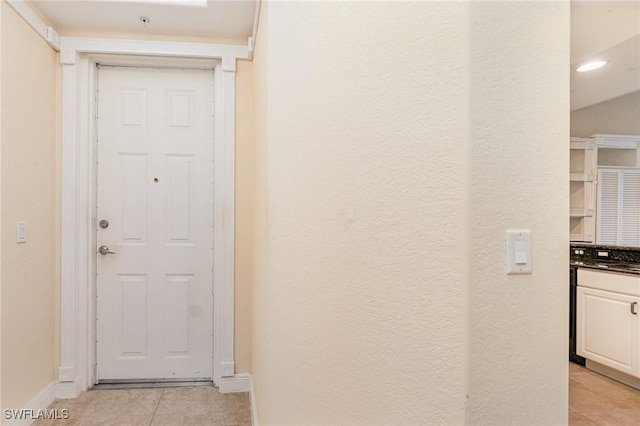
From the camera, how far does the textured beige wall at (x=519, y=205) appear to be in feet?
2.67

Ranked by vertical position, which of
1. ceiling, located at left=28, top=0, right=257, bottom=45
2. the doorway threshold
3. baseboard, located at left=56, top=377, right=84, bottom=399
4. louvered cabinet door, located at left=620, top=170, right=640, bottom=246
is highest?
ceiling, located at left=28, top=0, right=257, bottom=45

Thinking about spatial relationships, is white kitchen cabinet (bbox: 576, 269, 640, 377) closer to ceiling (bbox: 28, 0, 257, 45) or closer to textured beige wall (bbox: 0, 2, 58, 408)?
ceiling (bbox: 28, 0, 257, 45)

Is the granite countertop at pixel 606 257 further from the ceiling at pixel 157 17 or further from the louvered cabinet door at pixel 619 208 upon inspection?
the ceiling at pixel 157 17

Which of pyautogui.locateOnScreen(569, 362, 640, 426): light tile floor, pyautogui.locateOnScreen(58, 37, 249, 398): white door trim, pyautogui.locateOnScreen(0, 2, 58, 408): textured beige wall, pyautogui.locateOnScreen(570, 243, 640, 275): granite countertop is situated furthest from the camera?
pyautogui.locateOnScreen(570, 243, 640, 275): granite countertop

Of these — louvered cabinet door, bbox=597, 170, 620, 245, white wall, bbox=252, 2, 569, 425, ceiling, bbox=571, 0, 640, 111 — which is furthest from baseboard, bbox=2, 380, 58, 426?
louvered cabinet door, bbox=597, 170, 620, 245

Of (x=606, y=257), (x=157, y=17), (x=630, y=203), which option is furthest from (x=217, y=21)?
(x=630, y=203)

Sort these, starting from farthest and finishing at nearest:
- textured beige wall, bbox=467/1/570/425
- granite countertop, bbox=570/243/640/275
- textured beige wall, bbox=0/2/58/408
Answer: granite countertop, bbox=570/243/640/275 → textured beige wall, bbox=0/2/58/408 → textured beige wall, bbox=467/1/570/425

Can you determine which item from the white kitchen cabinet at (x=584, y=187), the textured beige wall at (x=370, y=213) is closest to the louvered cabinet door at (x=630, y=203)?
the white kitchen cabinet at (x=584, y=187)

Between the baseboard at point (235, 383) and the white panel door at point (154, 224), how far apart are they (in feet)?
0.65

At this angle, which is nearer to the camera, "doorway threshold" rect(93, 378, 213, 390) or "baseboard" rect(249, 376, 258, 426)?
"baseboard" rect(249, 376, 258, 426)

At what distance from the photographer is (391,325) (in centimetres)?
98

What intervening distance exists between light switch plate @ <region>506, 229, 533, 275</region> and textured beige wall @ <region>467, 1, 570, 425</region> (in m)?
0.01

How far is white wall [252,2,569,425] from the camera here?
82 cm

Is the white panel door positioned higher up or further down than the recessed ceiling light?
further down
